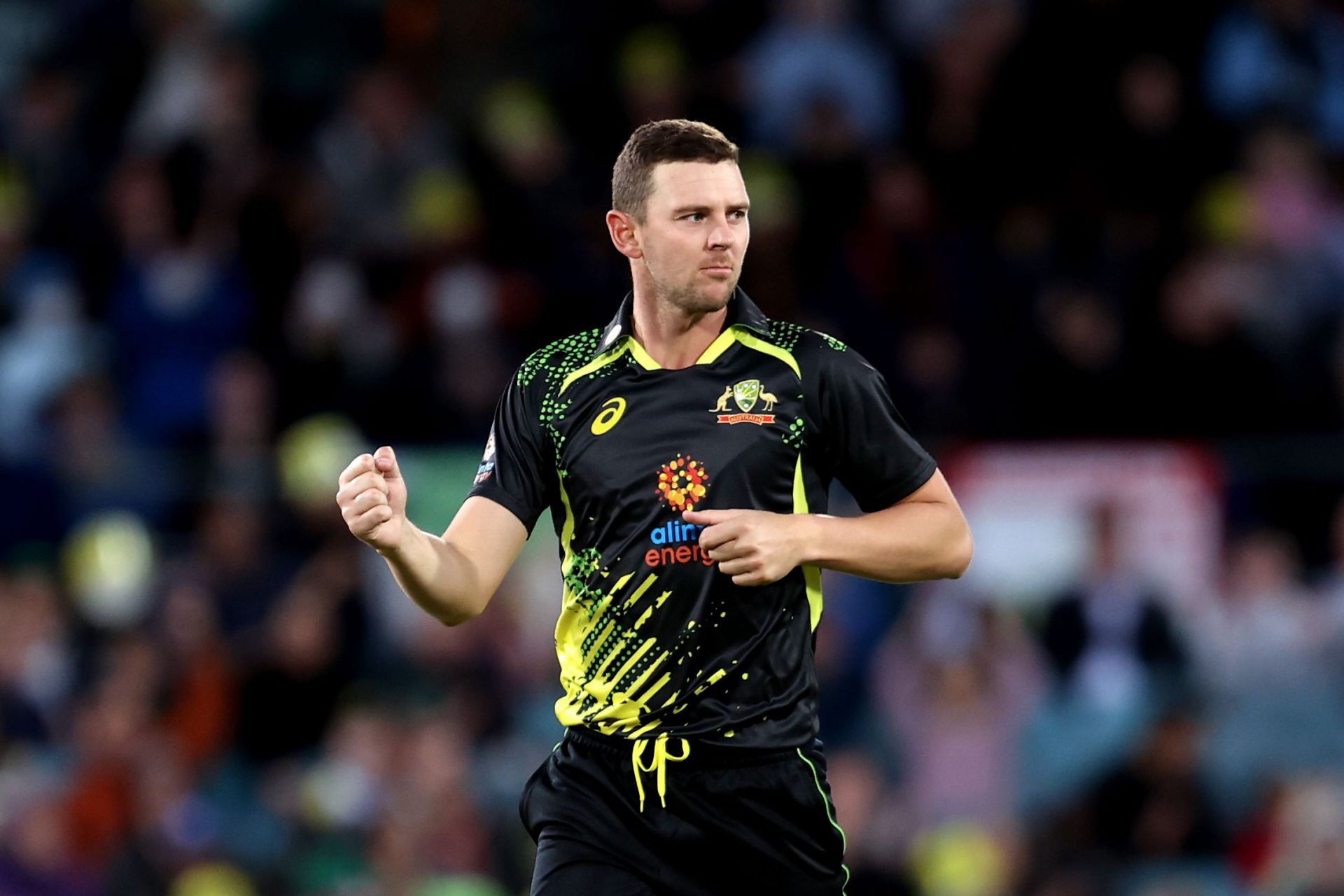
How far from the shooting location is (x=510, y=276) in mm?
12609

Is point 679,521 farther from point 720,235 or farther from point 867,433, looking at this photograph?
point 720,235

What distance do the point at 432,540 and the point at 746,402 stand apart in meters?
0.84

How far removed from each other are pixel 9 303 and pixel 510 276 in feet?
10.5

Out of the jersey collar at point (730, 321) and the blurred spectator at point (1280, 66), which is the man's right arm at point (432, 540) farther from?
the blurred spectator at point (1280, 66)

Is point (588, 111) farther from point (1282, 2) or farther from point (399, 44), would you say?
point (1282, 2)

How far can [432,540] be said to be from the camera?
16.9 ft

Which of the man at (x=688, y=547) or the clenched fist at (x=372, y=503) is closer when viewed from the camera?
the clenched fist at (x=372, y=503)

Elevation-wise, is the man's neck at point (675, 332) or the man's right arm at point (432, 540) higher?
the man's neck at point (675, 332)

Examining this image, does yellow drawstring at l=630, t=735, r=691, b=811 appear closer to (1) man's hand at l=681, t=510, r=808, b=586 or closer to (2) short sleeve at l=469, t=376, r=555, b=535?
(1) man's hand at l=681, t=510, r=808, b=586

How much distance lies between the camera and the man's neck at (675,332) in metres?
5.31

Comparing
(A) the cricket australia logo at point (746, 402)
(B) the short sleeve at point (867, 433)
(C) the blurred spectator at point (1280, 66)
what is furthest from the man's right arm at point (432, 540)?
(C) the blurred spectator at point (1280, 66)

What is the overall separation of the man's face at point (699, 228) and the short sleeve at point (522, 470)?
0.51 m

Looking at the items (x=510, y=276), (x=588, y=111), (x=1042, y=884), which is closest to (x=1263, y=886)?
(x=1042, y=884)

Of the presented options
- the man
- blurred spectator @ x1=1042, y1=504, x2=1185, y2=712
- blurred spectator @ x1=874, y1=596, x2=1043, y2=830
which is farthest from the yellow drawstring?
blurred spectator @ x1=1042, y1=504, x2=1185, y2=712
